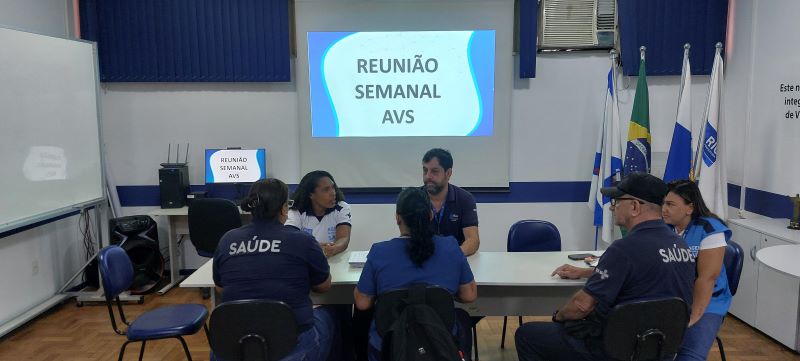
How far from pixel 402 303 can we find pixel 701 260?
1.33 metres

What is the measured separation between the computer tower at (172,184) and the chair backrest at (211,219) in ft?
2.23

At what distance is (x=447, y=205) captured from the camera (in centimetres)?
301

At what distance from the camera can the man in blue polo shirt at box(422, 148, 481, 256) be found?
300 cm

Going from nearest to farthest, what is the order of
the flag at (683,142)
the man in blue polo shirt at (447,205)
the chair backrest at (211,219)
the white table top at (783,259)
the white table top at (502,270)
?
the white table top at (783,259)
the white table top at (502,270)
the man in blue polo shirt at (447,205)
the chair backrest at (211,219)
the flag at (683,142)

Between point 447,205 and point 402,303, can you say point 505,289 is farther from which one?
point 402,303

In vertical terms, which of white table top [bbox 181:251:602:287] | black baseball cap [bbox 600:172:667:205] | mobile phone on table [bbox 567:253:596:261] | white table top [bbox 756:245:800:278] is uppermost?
black baseball cap [bbox 600:172:667:205]

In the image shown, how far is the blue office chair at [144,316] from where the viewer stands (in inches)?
101

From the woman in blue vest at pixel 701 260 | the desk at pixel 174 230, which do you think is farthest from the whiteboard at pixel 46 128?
the woman in blue vest at pixel 701 260

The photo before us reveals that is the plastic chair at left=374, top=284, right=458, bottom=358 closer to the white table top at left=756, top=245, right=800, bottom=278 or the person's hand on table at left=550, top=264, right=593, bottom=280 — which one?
the person's hand on table at left=550, top=264, right=593, bottom=280

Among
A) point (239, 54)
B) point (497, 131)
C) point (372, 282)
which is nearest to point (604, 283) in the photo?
point (372, 282)

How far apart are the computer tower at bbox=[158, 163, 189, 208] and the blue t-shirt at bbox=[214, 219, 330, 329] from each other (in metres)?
2.66

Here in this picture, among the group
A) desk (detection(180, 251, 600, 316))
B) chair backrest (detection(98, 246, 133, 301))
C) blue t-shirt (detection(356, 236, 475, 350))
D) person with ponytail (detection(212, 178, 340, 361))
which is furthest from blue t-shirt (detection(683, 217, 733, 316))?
chair backrest (detection(98, 246, 133, 301))

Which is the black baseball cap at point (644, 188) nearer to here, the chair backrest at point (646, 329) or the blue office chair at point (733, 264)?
the chair backrest at point (646, 329)

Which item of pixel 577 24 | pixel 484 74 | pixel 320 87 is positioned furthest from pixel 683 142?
pixel 320 87
